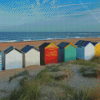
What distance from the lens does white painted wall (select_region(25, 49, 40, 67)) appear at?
7656 millimetres

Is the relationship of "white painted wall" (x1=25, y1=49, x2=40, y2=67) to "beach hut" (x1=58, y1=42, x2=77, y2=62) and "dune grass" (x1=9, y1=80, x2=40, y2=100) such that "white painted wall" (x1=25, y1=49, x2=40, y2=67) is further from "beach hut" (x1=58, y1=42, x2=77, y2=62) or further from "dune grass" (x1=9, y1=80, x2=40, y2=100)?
"dune grass" (x1=9, y1=80, x2=40, y2=100)

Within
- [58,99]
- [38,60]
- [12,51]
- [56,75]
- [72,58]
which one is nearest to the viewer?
[58,99]

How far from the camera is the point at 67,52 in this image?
8609mm

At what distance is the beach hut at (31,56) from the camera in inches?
300

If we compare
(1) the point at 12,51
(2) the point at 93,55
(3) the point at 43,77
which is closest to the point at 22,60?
(1) the point at 12,51

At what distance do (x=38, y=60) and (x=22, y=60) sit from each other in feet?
2.79

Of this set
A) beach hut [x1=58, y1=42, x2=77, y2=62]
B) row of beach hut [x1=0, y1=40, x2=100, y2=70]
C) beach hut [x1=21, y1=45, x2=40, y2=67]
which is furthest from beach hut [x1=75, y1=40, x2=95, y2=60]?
beach hut [x1=21, y1=45, x2=40, y2=67]

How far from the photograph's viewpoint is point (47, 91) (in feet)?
11.3

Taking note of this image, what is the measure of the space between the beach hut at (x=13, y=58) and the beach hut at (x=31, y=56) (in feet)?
0.83

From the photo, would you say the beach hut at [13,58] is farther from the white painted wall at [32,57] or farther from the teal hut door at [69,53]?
the teal hut door at [69,53]

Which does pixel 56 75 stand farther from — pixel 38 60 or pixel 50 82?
pixel 38 60

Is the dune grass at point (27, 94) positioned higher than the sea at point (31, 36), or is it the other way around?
the sea at point (31, 36)

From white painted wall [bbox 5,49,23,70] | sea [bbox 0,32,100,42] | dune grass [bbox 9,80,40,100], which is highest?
sea [bbox 0,32,100,42]

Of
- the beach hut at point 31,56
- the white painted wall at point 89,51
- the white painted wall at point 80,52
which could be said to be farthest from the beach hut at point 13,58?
the white painted wall at point 89,51
